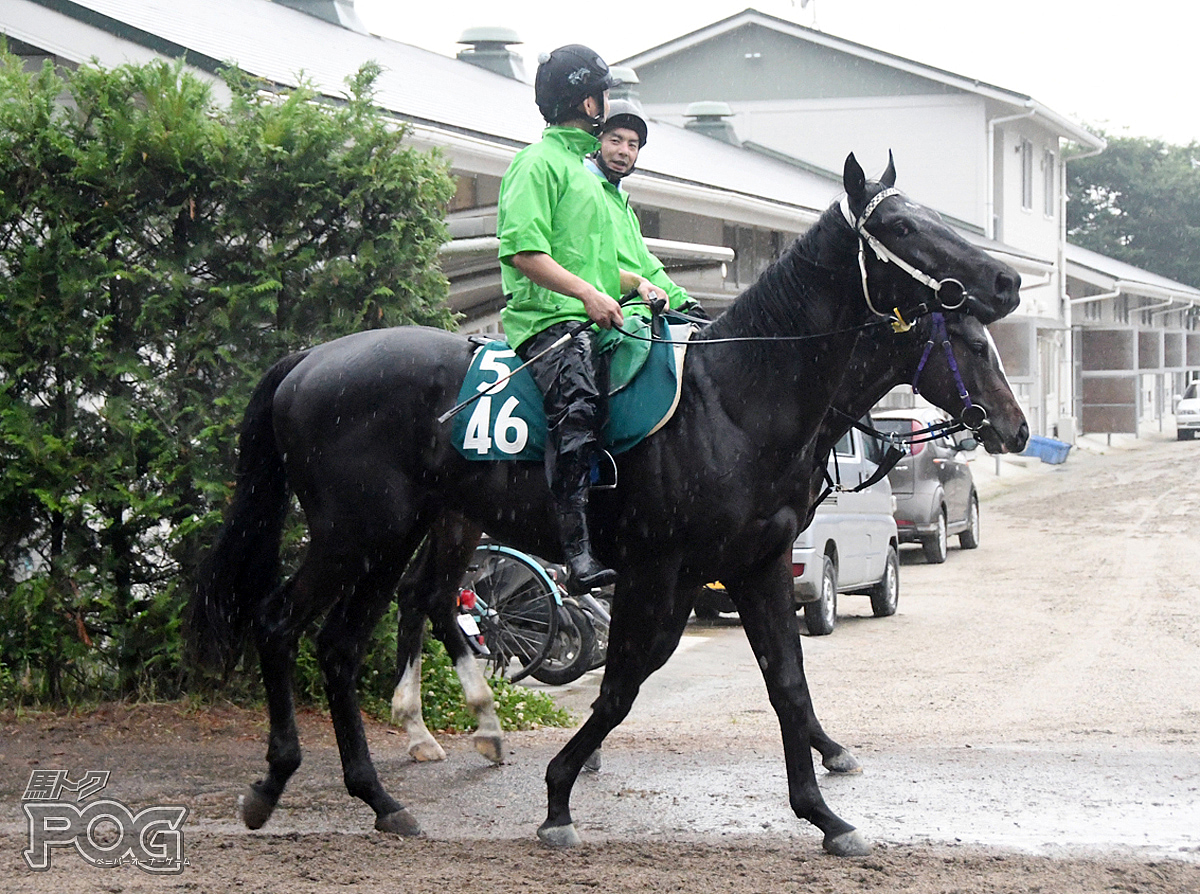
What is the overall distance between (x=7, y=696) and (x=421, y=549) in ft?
7.01

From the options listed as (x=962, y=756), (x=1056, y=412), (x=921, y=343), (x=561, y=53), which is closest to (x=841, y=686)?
(x=962, y=756)

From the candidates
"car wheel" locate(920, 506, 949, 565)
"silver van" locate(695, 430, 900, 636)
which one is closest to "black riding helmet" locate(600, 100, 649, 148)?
"silver van" locate(695, 430, 900, 636)

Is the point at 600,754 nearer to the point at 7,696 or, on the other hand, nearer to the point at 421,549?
the point at 421,549

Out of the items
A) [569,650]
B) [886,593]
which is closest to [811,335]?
[569,650]

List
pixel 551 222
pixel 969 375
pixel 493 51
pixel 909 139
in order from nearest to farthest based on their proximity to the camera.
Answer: pixel 969 375 < pixel 551 222 < pixel 493 51 < pixel 909 139

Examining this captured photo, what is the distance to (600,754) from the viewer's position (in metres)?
7.04

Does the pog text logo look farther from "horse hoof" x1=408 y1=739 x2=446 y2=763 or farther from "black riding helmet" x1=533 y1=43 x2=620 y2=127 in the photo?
A: "black riding helmet" x1=533 y1=43 x2=620 y2=127

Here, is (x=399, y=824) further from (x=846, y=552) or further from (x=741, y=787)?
(x=846, y=552)

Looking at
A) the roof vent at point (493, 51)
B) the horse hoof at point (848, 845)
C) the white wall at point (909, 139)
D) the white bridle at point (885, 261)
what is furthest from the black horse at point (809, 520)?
the white wall at point (909, 139)

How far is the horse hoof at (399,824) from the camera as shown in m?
5.51

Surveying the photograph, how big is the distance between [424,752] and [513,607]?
286 cm

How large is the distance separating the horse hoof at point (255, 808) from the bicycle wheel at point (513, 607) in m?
3.90

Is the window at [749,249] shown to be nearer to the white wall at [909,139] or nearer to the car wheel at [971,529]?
the car wheel at [971,529]

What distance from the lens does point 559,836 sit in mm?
5336
